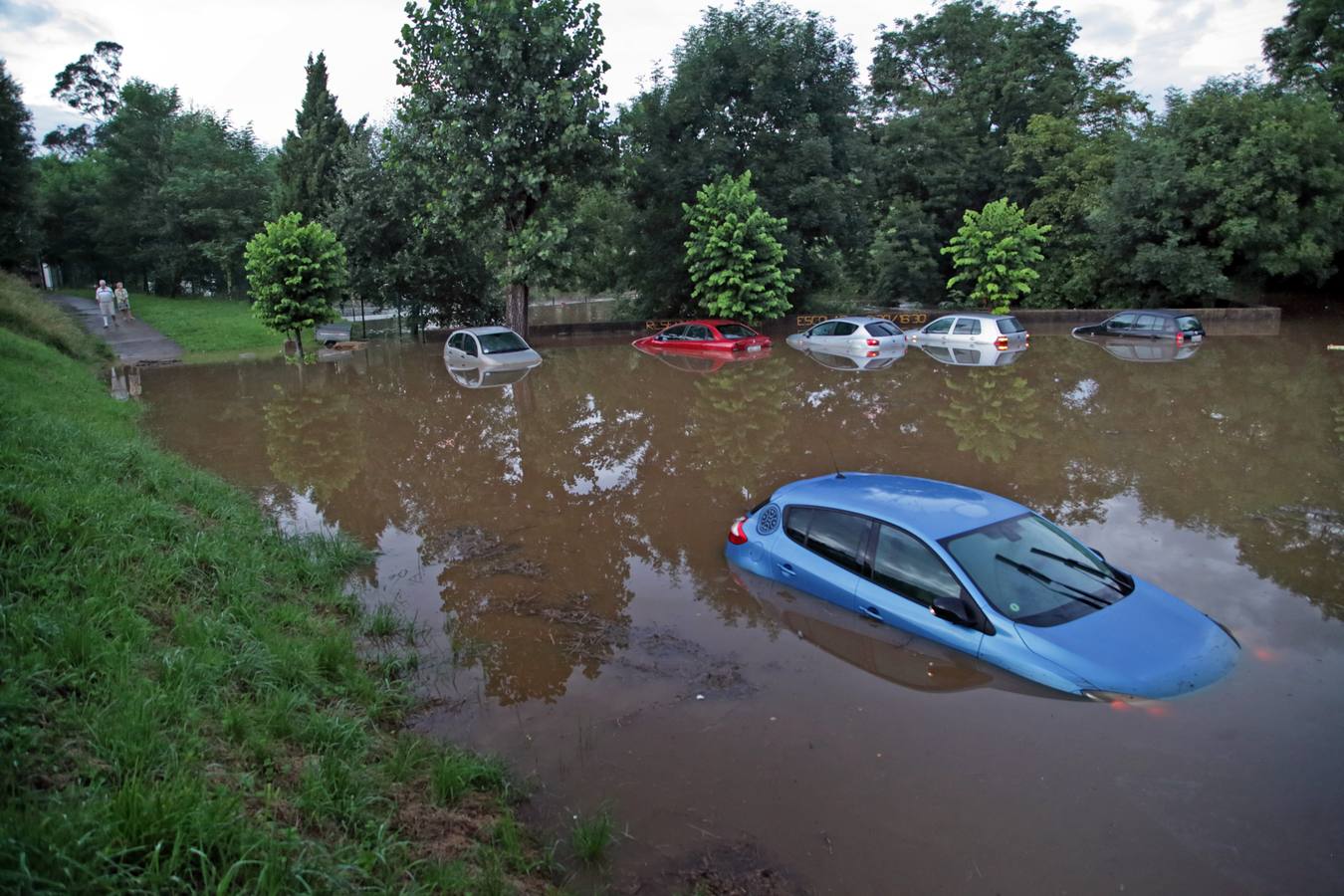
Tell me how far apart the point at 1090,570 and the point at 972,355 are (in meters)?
21.0

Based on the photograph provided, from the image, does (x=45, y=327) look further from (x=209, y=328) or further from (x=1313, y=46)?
(x=1313, y=46)

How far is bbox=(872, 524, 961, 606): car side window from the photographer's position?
6879mm

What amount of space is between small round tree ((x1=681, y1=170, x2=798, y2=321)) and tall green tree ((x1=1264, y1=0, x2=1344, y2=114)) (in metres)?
25.4

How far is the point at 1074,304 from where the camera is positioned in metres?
38.8

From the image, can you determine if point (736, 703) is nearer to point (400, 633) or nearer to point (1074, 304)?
point (400, 633)

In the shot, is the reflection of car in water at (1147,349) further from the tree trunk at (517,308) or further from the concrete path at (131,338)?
the concrete path at (131,338)

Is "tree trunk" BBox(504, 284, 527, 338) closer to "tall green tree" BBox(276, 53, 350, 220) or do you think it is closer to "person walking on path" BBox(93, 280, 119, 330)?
"tall green tree" BBox(276, 53, 350, 220)

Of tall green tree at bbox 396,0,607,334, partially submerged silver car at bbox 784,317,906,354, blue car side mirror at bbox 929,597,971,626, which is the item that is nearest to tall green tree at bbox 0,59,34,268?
tall green tree at bbox 396,0,607,334

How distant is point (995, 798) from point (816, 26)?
3465cm

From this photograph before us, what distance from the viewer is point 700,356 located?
28.3 meters

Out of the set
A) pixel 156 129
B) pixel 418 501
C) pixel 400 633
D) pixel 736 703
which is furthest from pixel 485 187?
pixel 156 129

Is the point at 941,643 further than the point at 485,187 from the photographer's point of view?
No

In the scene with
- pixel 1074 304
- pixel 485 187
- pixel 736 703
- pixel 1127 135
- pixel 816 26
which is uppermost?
pixel 816 26

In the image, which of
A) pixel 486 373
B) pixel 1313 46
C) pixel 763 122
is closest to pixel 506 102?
pixel 486 373
